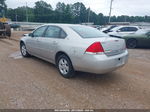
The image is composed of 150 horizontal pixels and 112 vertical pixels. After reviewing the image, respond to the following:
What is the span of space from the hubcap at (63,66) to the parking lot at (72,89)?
206mm

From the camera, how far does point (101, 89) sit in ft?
10.8

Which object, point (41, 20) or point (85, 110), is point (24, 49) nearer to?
point (85, 110)

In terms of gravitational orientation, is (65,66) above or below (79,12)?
below

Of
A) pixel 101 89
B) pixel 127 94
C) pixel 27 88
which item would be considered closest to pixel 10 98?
pixel 27 88

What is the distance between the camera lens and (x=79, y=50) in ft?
10.9

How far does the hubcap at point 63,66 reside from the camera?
3.82 meters

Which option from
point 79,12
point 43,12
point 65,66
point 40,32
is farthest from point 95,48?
point 79,12

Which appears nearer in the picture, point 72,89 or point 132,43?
point 72,89

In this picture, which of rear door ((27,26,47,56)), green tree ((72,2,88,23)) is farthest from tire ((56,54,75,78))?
green tree ((72,2,88,23))

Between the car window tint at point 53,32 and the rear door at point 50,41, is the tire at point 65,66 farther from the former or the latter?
the car window tint at point 53,32

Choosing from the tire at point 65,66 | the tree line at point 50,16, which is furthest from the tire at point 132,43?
the tree line at point 50,16

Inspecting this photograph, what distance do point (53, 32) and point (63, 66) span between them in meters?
1.18

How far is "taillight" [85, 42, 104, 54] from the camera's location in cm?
317

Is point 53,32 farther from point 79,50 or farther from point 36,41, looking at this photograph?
point 79,50
